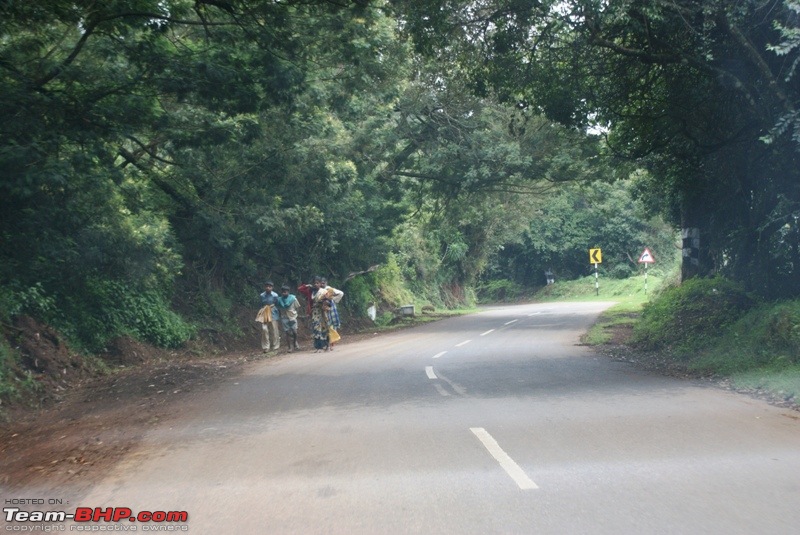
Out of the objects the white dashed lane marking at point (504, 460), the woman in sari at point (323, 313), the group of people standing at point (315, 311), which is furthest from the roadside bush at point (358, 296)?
the white dashed lane marking at point (504, 460)

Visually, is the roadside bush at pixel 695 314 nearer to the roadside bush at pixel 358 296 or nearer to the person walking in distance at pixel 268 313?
the person walking in distance at pixel 268 313

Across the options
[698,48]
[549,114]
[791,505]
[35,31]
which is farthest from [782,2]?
[35,31]

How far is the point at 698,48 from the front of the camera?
Result: 13734 mm

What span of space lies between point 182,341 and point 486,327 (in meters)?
12.0

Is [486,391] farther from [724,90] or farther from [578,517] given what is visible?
[724,90]

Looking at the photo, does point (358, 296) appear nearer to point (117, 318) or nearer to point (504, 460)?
Result: point (117, 318)

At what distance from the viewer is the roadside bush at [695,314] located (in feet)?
53.3

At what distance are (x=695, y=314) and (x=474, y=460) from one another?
456 inches

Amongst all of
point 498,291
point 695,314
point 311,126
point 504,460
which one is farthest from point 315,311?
point 498,291

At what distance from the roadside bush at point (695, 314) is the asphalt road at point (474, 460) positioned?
4372 millimetres

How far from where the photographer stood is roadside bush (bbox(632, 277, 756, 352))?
16250 millimetres

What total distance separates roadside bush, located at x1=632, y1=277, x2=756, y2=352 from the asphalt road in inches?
172

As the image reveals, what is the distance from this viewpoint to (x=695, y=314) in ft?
56.9

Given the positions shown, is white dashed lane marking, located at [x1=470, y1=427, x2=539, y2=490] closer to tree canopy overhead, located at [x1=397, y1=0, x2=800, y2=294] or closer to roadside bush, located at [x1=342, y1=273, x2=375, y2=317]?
tree canopy overhead, located at [x1=397, y1=0, x2=800, y2=294]
